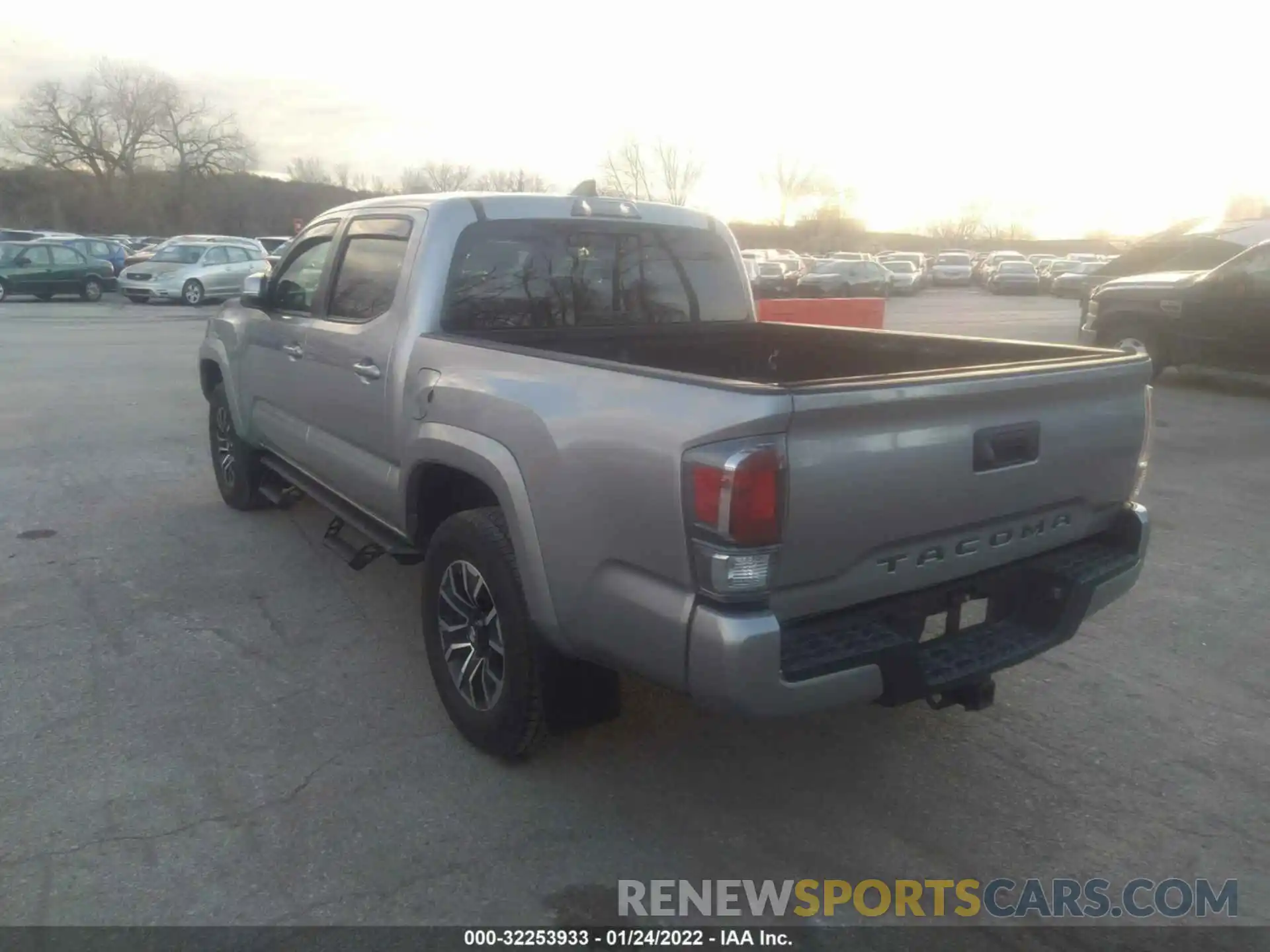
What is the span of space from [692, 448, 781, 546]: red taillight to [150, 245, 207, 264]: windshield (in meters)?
28.2

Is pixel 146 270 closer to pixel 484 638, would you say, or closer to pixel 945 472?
pixel 484 638

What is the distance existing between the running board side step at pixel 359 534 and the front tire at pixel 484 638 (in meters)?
0.44

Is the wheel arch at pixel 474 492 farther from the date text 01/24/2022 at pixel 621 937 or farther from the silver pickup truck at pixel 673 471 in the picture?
the date text 01/24/2022 at pixel 621 937

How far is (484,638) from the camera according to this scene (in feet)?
11.8

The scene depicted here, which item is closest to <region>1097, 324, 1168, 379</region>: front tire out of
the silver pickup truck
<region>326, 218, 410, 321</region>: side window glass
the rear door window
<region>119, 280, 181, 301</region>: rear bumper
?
the silver pickup truck

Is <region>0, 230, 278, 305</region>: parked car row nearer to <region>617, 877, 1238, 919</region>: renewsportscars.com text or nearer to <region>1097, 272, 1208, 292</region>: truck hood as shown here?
<region>1097, 272, 1208, 292</region>: truck hood

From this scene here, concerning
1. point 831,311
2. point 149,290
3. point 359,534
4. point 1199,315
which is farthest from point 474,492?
point 149,290

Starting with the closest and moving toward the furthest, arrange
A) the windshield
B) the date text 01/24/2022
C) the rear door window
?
the date text 01/24/2022 < the windshield < the rear door window

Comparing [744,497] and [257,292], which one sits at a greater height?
[257,292]

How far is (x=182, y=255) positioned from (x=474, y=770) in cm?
2772

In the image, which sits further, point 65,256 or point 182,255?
point 65,256

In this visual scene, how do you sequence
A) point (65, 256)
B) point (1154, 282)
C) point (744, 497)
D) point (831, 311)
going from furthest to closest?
1. point (65, 256)
2. point (831, 311)
3. point (1154, 282)
4. point (744, 497)

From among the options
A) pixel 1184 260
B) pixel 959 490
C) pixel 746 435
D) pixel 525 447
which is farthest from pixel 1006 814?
pixel 1184 260

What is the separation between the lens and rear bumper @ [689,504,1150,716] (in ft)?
8.55
